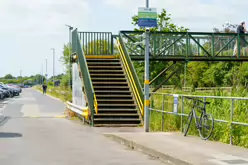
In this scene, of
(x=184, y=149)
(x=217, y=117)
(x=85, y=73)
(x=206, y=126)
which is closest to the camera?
(x=184, y=149)

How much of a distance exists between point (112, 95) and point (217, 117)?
7.85 meters

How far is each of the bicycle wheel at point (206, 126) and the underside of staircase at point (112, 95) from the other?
18.5 ft

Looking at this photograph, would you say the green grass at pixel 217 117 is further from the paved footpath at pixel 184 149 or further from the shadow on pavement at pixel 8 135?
the shadow on pavement at pixel 8 135

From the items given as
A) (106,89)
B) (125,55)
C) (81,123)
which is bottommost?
(81,123)

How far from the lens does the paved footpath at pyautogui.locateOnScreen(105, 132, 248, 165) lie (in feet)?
34.7

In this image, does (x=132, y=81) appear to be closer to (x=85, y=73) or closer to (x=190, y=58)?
(x=85, y=73)

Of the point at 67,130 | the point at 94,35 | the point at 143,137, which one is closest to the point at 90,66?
the point at 94,35

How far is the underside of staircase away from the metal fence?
1131mm

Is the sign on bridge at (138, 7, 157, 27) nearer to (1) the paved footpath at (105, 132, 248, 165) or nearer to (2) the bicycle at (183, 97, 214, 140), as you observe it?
(2) the bicycle at (183, 97, 214, 140)

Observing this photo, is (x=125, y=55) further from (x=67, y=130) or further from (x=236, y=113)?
(x=236, y=113)

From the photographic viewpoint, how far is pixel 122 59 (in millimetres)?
24828

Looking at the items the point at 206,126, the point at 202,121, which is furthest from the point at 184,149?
the point at 202,121

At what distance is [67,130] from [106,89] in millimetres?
4333

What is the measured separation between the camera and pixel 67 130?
18.9m
